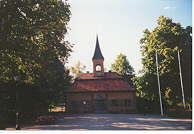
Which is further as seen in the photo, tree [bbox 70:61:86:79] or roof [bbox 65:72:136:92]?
roof [bbox 65:72:136:92]

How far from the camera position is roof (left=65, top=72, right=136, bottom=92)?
1689cm

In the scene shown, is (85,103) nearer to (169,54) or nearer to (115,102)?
(115,102)

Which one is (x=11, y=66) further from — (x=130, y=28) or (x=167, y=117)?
(x=167, y=117)

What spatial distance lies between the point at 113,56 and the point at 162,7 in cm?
366

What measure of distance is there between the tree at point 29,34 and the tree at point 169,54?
16.9 feet

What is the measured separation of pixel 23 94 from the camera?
8828 millimetres

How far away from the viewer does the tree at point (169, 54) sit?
7.60 m

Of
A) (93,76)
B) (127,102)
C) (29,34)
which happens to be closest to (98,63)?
(93,76)

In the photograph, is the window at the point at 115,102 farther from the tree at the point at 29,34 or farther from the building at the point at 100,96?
the tree at the point at 29,34

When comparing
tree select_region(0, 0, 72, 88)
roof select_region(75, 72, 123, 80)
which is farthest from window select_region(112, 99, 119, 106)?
tree select_region(0, 0, 72, 88)

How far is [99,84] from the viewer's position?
1733 cm

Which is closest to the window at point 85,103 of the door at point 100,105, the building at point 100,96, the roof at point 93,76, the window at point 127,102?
the building at point 100,96

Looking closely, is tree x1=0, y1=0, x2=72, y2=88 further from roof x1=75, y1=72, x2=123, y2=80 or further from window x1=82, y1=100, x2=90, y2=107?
roof x1=75, y1=72, x2=123, y2=80

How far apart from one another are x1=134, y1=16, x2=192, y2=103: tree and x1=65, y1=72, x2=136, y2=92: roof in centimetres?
616
